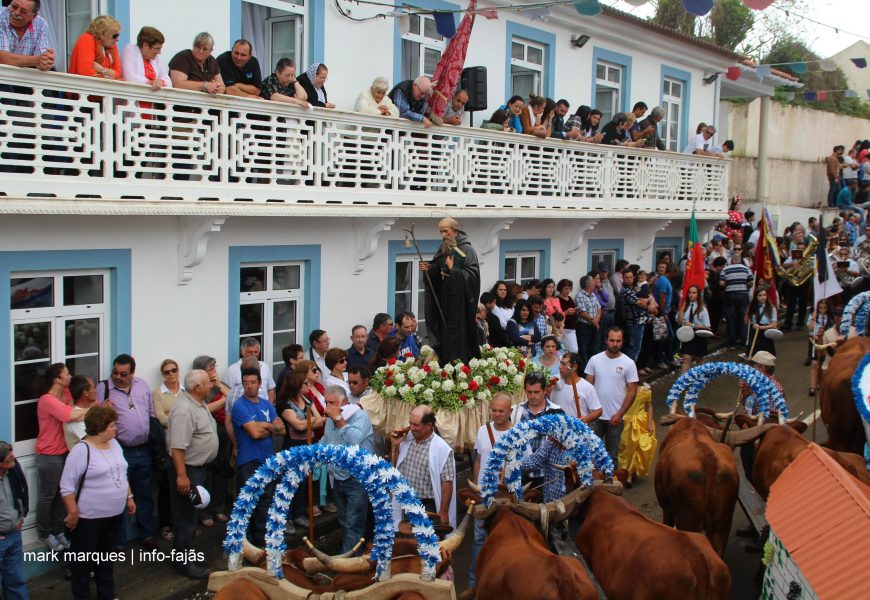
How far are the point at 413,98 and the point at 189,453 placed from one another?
619 cm

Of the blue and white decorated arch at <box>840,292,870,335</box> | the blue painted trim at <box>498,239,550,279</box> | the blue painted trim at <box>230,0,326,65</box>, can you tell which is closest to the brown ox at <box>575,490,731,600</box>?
the blue and white decorated arch at <box>840,292,870,335</box>

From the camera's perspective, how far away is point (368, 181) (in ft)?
39.9

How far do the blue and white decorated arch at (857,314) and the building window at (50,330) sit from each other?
9.17 meters

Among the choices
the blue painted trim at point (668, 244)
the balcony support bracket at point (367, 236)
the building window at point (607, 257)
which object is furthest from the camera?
the blue painted trim at point (668, 244)

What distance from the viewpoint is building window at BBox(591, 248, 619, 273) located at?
18.4m

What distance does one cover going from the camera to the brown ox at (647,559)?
6.26 m

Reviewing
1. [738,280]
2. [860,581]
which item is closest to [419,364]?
[860,581]

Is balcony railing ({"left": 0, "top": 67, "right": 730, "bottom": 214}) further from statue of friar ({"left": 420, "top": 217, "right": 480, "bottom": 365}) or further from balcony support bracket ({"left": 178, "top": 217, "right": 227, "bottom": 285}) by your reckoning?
statue of friar ({"left": 420, "top": 217, "right": 480, "bottom": 365})

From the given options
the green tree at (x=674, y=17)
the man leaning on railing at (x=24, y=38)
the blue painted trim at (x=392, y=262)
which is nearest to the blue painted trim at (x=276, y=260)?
the blue painted trim at (x=392, y=262)

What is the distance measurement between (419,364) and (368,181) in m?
2.83

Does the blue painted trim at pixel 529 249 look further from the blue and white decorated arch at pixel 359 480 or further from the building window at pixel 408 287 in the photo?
the blue and white decorated arch at pixel 359 480

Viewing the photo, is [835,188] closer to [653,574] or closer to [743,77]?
[743,77]

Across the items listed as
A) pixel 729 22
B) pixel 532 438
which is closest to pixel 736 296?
pixel 532 438

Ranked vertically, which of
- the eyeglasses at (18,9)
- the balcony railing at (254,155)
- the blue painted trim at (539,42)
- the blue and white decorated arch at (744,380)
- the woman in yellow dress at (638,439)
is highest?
the blue painted trim at (539,42)
